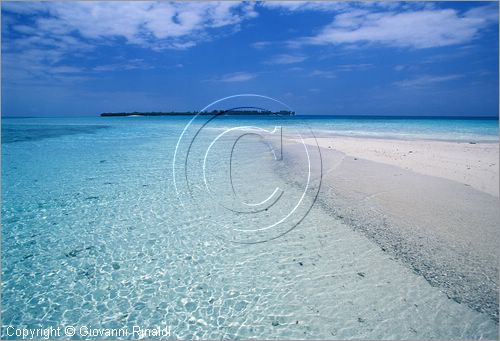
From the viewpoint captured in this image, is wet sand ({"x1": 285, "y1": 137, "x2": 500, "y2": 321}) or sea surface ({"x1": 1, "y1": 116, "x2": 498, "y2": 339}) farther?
wet sand ({"x1": 285, "y1": 137, "x2": 500, "y2": 321})

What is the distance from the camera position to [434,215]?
270 inches

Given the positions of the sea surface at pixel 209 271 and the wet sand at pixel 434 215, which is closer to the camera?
the sea surface at pixel 209 271

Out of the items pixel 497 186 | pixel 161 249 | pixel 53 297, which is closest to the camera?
pixel 53 297

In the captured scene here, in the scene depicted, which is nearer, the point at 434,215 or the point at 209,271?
the point at 209,271

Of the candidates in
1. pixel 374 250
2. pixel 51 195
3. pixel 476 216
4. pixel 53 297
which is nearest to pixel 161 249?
pixel 53 297

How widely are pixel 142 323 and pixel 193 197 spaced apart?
18.0ft

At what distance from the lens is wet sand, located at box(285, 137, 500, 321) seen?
15.5 feet

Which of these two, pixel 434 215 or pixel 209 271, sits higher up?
pixel 434 215

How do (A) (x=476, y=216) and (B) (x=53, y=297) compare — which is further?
(A) (x=476, y=216)

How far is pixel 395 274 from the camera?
16.1 feet

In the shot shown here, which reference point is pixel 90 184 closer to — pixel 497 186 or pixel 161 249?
pixel 161 249

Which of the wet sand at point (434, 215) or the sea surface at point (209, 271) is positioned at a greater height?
the wet sand at point (434, 215)

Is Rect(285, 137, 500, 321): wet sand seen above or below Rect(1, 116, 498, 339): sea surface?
above

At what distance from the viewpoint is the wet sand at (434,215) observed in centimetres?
471
